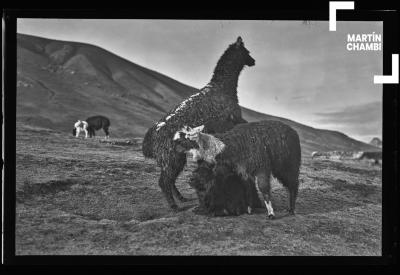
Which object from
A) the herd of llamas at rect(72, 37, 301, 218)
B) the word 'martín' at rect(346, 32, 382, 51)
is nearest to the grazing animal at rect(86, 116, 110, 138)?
the herd of llamas at rect(72, 37, 301, 218)

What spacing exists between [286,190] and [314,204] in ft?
1.73

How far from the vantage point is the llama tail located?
8.51 m

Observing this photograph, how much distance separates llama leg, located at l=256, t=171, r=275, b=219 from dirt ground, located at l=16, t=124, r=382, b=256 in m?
0.15

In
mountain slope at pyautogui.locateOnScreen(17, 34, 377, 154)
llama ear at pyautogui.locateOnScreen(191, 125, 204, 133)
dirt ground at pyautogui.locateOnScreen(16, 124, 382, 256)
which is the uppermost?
mountain slope at pyautogui.locateOnScreen(17, 34, 377, 154)

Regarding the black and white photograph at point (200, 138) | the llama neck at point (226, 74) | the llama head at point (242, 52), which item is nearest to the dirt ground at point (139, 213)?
the black and white photograph at point (200, 138)

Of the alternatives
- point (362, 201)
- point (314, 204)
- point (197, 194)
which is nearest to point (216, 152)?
point (197, 194)

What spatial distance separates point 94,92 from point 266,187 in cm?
324

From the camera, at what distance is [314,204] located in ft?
28.2

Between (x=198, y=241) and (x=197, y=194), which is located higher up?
(x=197, y=194)

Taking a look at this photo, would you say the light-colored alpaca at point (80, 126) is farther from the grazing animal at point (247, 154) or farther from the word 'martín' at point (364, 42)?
the word 'martín' at point (364, 42)

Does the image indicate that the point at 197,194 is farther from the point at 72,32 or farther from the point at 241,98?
the point at 72,32

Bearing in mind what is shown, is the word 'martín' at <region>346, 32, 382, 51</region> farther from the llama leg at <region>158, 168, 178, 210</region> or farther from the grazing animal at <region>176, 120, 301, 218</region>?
the llama leg at <region>158, 168, 178, 210</region>
